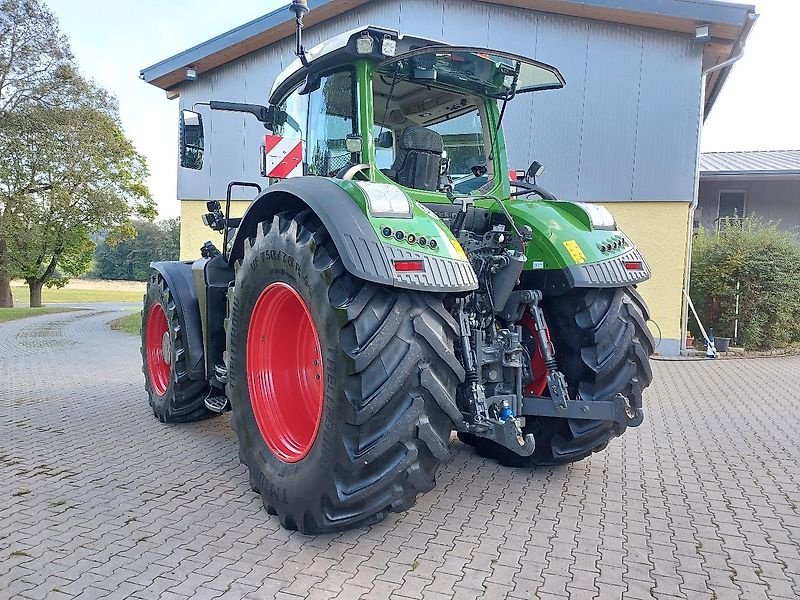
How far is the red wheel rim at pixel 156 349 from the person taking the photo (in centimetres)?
547

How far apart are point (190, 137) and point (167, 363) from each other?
1.85 m

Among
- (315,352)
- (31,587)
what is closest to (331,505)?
(315,352)

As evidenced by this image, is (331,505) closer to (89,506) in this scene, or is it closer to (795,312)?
(89,506)

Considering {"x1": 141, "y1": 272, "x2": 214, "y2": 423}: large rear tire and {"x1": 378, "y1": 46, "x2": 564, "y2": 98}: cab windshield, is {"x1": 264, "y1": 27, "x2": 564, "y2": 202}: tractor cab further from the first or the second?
{"x1": 141, "y1": 272, "x2": 214, "y2": 423}: large rear tire

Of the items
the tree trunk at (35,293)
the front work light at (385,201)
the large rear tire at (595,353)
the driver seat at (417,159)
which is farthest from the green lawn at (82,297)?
the front work light at (385,201)

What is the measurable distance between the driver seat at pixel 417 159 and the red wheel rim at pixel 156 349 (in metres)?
2.74

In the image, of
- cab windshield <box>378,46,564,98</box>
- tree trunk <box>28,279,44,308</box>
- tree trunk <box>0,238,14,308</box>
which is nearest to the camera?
cab windshield <box>378,46,564,98</box>

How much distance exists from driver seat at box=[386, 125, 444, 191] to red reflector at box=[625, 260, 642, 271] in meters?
1.24

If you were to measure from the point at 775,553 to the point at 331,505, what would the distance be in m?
2.16

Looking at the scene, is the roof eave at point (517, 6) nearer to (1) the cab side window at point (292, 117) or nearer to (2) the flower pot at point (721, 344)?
(2) the flower pot at point (721, 344)

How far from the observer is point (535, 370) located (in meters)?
3.91

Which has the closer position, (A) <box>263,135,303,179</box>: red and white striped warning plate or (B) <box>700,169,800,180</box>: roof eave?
(A) <box>263,135,303,179</box>: red and white striped warning plate

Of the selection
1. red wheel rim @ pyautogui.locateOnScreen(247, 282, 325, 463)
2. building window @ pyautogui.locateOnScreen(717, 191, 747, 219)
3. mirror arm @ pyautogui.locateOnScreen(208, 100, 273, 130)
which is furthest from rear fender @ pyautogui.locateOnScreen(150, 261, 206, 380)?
building window @ pyautogui.locateOnScreen(717, 191, 747, 219)

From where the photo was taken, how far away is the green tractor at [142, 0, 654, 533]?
9.09 ft
